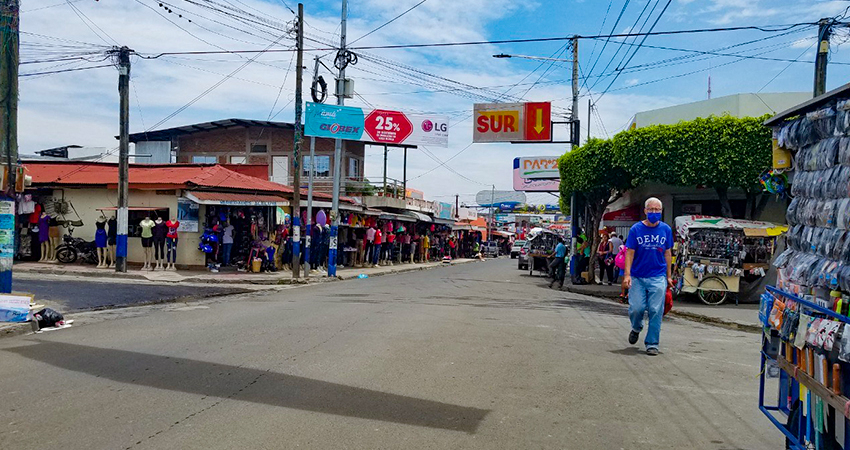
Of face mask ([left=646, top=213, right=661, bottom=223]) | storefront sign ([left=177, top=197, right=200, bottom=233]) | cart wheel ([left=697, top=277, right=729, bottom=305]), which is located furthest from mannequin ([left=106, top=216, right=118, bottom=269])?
face mask ([left=646, top=213, right=661, bottom=223])

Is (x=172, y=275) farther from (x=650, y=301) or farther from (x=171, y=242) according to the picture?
(x=650, y=301)

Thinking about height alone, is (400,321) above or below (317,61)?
below

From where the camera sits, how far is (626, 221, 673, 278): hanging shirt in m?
8.67

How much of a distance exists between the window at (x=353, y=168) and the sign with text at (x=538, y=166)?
1159 cm

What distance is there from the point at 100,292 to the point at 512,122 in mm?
19840

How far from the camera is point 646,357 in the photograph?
8594mm

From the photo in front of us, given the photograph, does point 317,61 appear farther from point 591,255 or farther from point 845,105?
point 845,105

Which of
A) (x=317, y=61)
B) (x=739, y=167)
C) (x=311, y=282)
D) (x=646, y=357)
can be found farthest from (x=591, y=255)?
(x=646, y=357)

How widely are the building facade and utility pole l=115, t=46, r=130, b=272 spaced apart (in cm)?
1703

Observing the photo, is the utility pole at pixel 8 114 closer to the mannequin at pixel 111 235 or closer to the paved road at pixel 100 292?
the paved road at pixel 100 292

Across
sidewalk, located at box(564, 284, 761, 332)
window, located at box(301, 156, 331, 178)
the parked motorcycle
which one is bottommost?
sidewalk, located at box(564, 284, 761, 332)

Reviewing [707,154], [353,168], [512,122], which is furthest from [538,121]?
[353,168]

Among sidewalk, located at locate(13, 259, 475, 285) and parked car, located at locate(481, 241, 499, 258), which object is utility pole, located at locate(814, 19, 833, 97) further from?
parked car, located at locate(481, 241, 499, 258)

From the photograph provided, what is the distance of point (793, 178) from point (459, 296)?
12666mm
